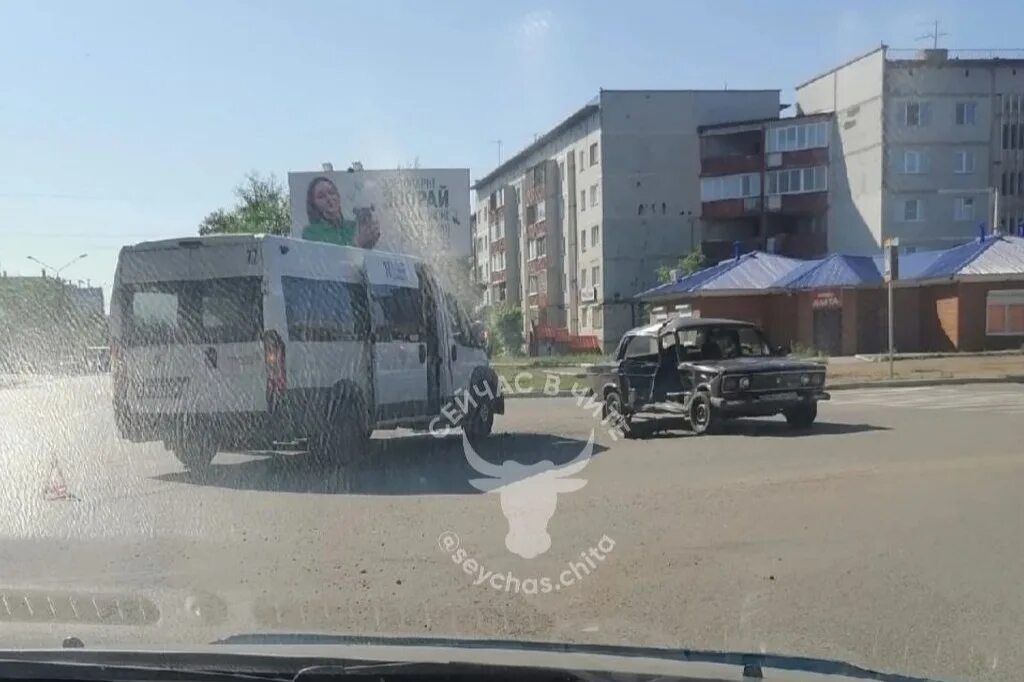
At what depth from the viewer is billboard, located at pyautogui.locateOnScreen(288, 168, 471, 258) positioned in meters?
40.6

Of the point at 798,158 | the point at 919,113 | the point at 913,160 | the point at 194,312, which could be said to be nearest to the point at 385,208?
the point at 798,158

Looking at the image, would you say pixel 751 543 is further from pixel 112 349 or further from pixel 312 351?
pixel 112 349

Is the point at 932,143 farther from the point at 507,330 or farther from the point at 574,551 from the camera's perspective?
the point at 574,551

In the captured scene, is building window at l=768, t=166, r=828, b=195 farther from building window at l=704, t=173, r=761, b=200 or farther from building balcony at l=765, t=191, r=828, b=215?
building window at l=704, t=173, r=761, b=200

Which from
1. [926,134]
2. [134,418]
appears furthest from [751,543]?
[926,134]

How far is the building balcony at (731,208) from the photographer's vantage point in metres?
60.1

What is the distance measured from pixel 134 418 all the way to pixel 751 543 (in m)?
6.94

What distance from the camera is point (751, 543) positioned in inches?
275

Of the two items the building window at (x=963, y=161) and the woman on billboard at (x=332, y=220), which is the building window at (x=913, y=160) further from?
the woman on billboard at (x=332, y=220)

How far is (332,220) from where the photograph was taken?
40.7 meters

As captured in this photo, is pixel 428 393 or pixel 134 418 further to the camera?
pixel 428 393

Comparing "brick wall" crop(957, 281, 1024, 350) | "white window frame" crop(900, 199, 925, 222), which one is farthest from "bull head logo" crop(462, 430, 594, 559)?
"white window frame" crop(900, 199, 925, 222)

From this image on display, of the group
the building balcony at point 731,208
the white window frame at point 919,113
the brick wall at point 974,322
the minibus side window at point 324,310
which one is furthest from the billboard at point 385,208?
the minibus side window at point 324,310

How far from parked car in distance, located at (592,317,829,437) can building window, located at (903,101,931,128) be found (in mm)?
45619
